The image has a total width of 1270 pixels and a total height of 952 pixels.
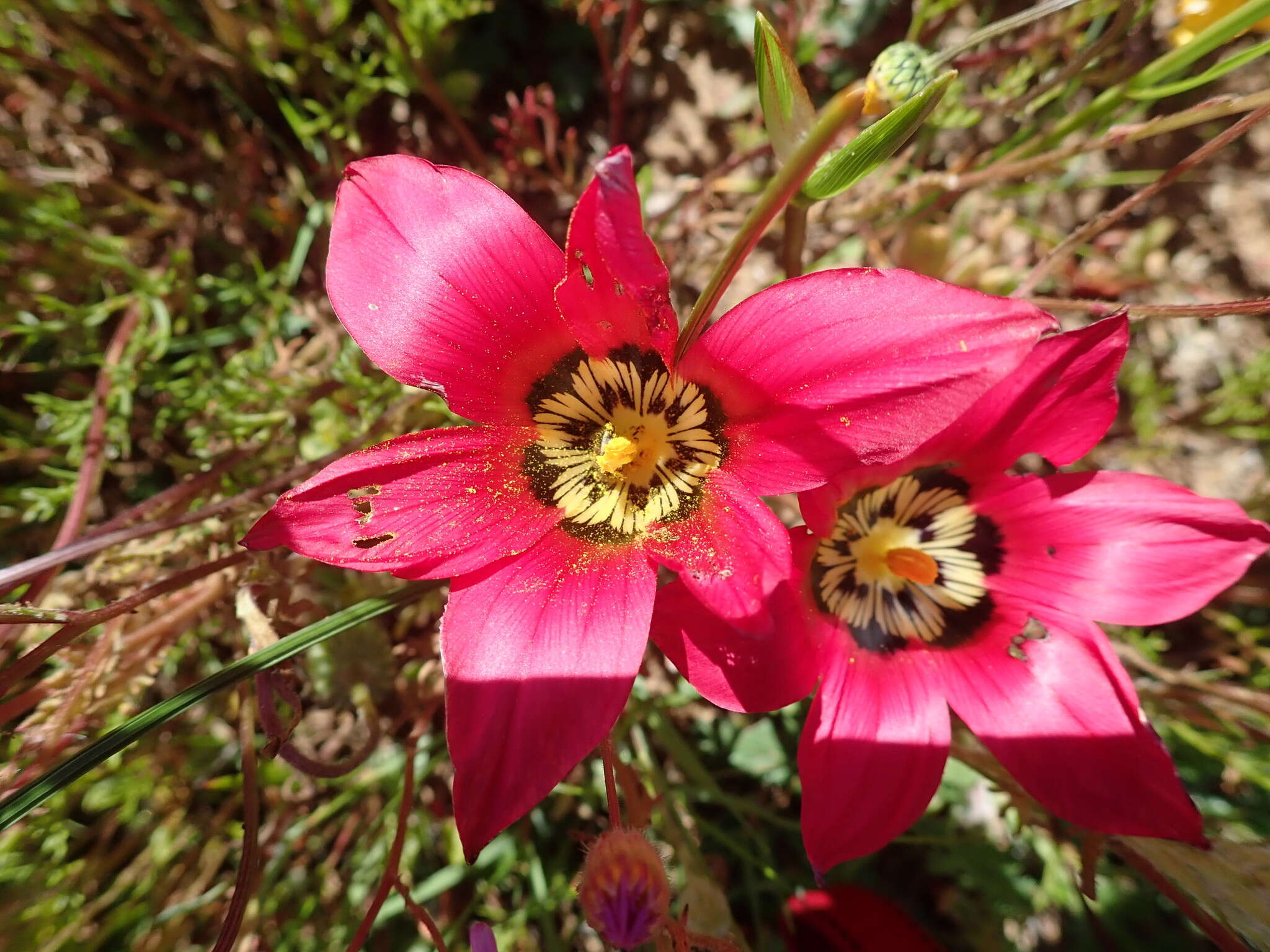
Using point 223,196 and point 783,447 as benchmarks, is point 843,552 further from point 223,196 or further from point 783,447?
point 223,196

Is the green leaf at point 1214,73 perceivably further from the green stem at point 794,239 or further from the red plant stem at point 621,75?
the red plant stem at point 621,75

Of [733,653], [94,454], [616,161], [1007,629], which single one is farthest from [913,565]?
[94,454]

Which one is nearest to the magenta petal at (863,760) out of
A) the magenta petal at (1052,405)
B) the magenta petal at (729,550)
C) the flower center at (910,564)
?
the flower center at (910,564)

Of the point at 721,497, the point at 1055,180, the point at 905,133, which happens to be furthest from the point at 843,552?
the point at 1055,180

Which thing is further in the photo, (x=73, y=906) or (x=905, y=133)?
(x=73, y=906)

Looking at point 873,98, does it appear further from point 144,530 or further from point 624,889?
point 144,530
